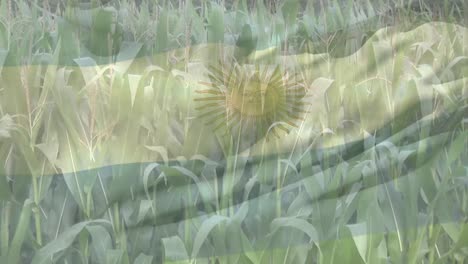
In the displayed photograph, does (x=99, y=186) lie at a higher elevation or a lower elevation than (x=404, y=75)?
lower

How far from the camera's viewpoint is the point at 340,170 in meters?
0.81

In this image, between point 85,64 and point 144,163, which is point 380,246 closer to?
point 144,163

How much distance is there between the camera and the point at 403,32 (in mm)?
842

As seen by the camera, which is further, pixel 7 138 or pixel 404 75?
pixel 404 75

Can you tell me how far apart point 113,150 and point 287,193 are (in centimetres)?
25

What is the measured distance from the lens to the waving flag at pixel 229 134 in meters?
0.74

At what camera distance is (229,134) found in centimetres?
78

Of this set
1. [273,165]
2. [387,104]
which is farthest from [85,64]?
[387,104]

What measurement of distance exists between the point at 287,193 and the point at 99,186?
26cm

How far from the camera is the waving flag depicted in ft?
2.44

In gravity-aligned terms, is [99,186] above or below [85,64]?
below

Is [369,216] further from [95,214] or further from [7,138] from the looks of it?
[7,138]

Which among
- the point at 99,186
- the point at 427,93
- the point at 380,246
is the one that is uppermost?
the point at 427,93

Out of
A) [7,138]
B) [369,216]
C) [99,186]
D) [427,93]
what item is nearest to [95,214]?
[99,186]
